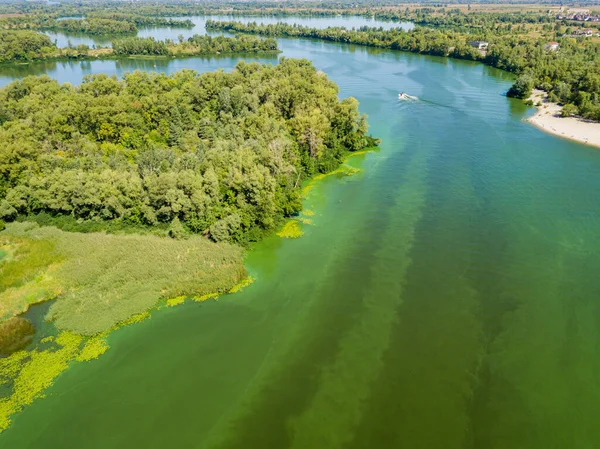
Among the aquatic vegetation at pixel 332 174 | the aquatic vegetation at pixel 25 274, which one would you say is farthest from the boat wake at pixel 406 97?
the aquatic vegetation at pixel 25 274

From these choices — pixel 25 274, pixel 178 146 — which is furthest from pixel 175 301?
pixel 178 146

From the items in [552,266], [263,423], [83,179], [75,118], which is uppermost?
[75,118]

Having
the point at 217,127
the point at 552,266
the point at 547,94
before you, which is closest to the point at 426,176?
the point at 552,266

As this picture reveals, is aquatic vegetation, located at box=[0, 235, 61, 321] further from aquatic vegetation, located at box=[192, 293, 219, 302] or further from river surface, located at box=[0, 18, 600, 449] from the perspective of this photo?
aquatic vegetation, located at box=[192, 293, 219, 302]

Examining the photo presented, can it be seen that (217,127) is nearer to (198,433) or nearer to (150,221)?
(150,221)

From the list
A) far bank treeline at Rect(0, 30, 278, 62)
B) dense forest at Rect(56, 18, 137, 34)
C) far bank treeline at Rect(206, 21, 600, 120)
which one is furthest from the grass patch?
dense forest at Rect(56, 18, 137, 34)

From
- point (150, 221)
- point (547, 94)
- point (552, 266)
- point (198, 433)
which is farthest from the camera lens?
point (547, 94)
